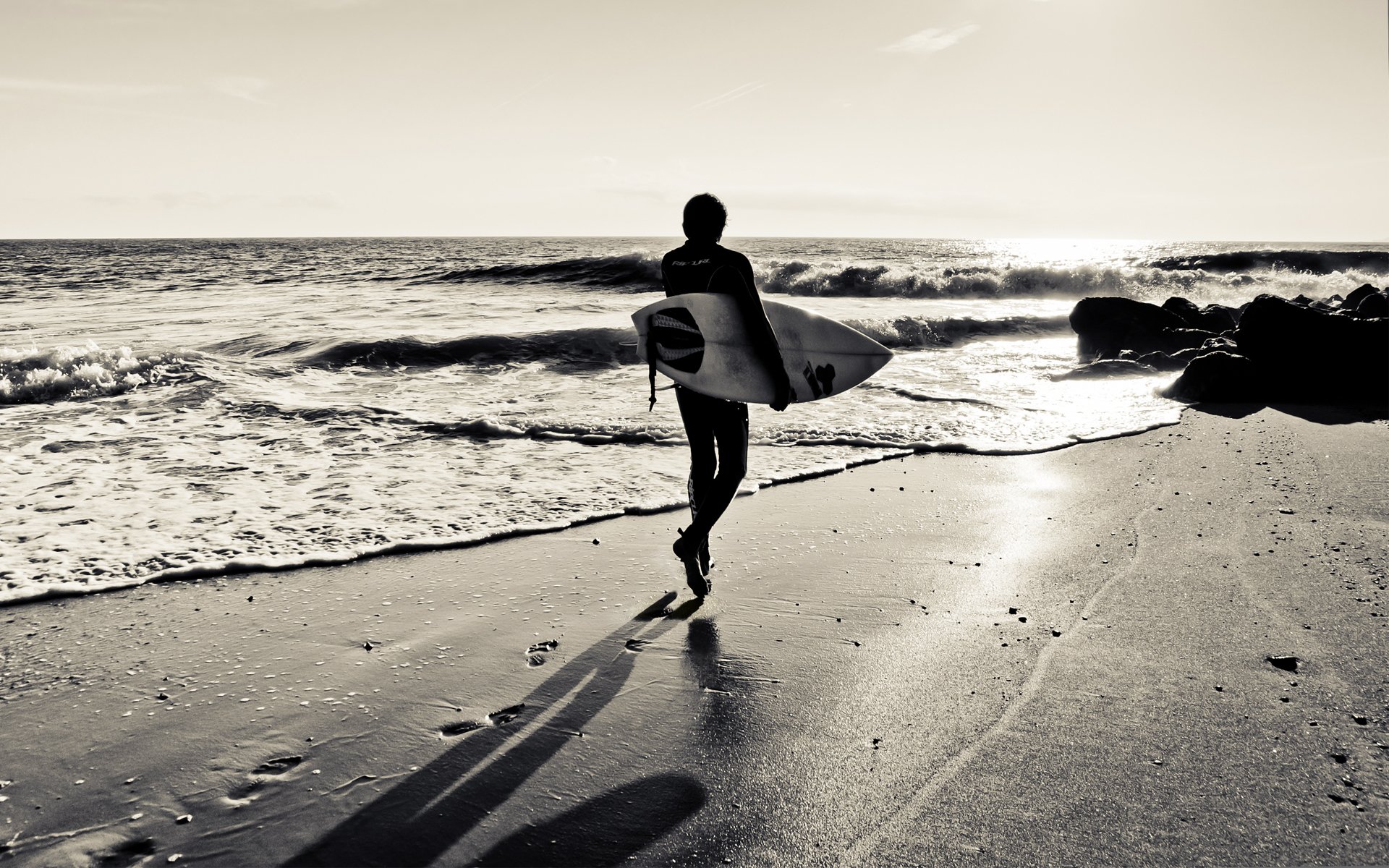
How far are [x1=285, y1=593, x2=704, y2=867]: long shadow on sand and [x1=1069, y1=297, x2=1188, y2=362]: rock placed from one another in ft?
35.9

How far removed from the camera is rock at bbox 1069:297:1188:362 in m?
11.4

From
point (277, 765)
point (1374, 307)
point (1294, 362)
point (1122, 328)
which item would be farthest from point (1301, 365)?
point (277, 765)

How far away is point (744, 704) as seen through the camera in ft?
8.33

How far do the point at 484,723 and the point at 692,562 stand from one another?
45.4 inches

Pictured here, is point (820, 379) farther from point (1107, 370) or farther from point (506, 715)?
point (1107, 370)

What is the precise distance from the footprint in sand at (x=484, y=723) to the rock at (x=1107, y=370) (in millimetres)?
8546

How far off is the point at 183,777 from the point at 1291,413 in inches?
323

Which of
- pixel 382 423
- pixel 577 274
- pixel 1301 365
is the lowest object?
pixel 382 423

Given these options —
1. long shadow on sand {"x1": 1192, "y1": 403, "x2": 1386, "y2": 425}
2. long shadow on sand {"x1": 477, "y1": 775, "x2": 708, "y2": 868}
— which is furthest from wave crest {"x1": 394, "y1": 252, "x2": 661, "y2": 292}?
long shadow on sand {"x1": 477, "y1": 775, "x2": 708, "y2": 868}

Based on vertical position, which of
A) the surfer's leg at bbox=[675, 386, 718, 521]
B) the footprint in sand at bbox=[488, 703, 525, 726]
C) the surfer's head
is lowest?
the footprint in sand at bbox=[488, 703, 525, 726]

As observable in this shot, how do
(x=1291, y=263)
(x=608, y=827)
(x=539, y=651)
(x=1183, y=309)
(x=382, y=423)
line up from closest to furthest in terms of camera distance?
(x=608, y=827), (x=539, y=651), (x=382, y=423), (x=1183, y=309), (x=1291, y=263)

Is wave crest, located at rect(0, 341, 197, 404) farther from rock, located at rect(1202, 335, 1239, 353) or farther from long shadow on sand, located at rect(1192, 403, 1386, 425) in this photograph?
rock, located at rect(1202, 335, 1239, 353)

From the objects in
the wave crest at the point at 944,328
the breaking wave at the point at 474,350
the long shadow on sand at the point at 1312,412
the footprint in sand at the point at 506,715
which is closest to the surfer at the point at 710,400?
the footprint in sand at the point at 506,715

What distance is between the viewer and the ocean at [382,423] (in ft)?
13.9
